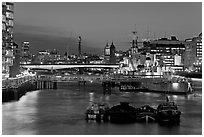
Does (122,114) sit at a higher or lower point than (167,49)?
lower

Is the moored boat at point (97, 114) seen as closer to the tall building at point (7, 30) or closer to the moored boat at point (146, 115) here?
the moored boat at point (146, 115)

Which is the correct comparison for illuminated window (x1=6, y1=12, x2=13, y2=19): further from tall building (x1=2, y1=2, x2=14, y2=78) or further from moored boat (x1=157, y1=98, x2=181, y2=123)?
moored boat (x1=157, y1=98, x2=181, y2=123)

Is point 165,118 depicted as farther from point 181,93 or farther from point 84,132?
point 181,93

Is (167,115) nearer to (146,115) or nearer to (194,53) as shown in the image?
(146,115)

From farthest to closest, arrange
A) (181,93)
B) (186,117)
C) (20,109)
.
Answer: (181,93), (20,109), (186,117)

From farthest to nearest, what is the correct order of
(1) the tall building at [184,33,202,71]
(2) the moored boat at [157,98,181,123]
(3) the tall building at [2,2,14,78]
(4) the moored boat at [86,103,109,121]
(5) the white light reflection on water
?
(1) the tall building at [184,33,202,71], (3) the tall building at [2,2,14,78], (4) the moored boat at [86,103,109,121], (2) the moored boat at [157,98,181,123], (5) the white light reflection on water

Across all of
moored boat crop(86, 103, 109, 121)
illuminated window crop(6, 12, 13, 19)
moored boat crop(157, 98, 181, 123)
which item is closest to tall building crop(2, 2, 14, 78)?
illuminated window crop(6, 12, 13, 19)

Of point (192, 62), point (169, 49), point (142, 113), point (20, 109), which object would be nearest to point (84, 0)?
point (142, 113)

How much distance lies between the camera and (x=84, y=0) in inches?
105

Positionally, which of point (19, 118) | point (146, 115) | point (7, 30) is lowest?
point (19, 118)

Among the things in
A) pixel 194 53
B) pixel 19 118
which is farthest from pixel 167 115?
pixel 194 53

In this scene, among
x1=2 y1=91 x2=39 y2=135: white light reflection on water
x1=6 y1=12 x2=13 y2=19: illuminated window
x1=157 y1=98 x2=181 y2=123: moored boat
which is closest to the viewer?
x1=2 y1=91 x2=39 y2=135: white light reflection on water

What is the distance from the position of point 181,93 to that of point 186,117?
6718mm

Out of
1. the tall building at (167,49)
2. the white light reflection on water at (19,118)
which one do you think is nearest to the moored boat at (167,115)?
the white light reflection on water at (19,118)
